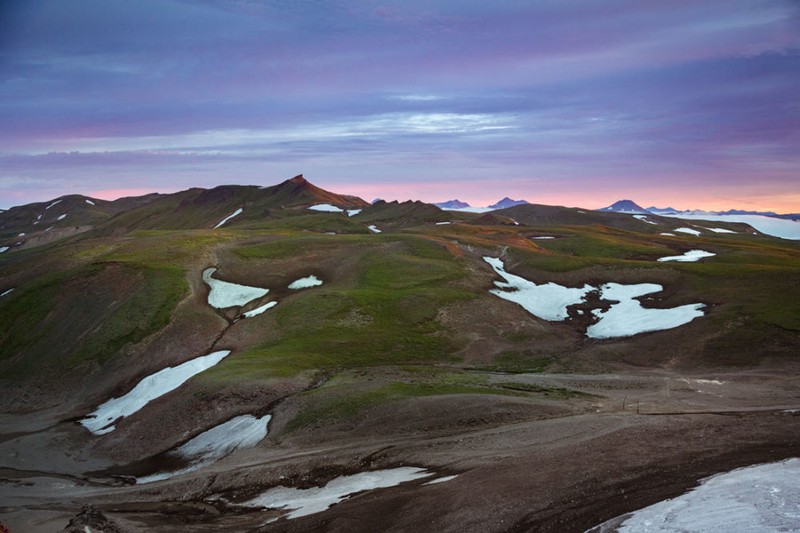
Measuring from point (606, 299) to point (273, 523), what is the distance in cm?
6030

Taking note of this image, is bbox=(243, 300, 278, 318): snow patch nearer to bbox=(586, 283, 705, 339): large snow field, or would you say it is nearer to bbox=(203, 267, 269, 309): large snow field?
bbox=(203, 267, 269, 309): large snow field

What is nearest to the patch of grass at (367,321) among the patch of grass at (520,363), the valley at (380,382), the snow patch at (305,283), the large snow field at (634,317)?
the valley at (380,382)

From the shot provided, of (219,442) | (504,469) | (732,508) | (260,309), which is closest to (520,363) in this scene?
(219,442)

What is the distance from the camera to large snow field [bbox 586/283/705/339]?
209ft

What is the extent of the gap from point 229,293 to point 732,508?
70.5 m

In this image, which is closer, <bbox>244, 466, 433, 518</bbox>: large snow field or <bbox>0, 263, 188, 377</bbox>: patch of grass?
<bbox>244, 466, 433, 518</bbox>: large snow field

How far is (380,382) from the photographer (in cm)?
4966

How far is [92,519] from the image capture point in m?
27.7

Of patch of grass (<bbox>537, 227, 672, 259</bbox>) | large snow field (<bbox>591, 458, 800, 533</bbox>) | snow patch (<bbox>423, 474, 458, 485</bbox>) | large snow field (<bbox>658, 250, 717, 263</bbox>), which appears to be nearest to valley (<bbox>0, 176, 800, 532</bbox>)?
snow patch (<bbox>423, 474, 458, 485</bbox>)

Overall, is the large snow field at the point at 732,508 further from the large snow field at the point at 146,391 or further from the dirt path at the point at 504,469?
the large snow field at the point at 146,391

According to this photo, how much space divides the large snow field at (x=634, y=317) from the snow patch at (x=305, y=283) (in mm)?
37881

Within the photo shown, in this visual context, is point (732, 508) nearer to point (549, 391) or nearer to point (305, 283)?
point (549, 391)

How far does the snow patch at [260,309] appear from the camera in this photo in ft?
238

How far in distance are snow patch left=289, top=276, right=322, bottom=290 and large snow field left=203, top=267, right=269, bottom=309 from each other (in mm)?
3969
